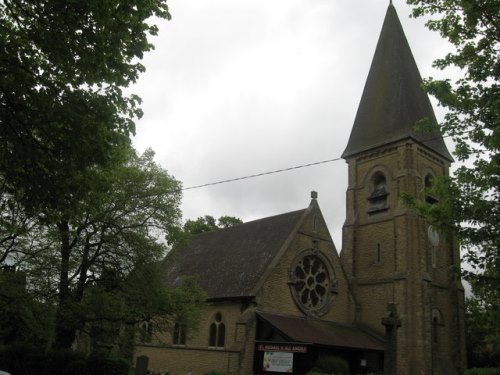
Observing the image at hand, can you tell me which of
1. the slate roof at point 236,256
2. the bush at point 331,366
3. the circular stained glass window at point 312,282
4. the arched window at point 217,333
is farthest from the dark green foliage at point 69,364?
the circular stained glass window at point 312,282

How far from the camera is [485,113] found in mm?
13055

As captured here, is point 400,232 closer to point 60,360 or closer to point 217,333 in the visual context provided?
point 217,333

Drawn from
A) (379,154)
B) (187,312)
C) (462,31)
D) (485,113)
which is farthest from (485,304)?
(379,154)

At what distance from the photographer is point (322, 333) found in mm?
24125

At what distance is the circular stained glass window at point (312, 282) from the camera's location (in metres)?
26.0

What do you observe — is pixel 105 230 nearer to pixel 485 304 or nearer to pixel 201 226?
pixel 485 304

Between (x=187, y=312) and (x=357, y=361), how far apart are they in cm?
1083

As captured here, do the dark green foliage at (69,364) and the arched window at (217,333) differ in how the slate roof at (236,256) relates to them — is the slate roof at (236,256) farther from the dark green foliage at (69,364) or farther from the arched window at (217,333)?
the dark green foliage at (69,364)

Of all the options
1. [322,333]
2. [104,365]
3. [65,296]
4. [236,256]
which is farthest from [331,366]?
[65,296]

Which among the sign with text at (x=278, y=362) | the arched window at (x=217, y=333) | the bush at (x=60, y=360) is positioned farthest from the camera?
the arched window at (x=217, y=333)

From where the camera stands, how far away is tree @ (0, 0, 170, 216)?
28.6 ft

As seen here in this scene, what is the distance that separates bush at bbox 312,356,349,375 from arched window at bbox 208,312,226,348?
17.1 ft

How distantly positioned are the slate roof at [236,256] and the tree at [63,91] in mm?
13307

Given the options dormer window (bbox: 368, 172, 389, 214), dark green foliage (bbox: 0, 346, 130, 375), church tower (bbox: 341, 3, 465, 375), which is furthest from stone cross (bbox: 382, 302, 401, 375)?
dormer window (bbox: 368, 172, 389, 214)
